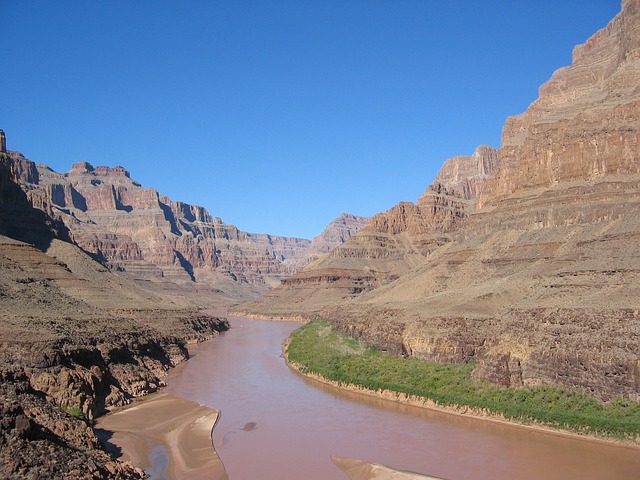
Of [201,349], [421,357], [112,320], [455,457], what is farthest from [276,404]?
[201,349]

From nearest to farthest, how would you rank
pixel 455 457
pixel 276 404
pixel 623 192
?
pixel 455 457, pixel 276 404, pixel 623 192

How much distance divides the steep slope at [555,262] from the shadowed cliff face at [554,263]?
0.14 m

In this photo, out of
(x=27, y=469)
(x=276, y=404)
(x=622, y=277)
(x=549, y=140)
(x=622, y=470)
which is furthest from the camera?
(x=549, y=140)

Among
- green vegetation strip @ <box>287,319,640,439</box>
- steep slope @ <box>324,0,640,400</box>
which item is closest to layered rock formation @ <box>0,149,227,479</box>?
green vegetation strip @ <box>287,319,640,439</box>

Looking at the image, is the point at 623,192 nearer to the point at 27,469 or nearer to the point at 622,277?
the point at 622,277

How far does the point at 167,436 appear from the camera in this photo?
4212 centimetres

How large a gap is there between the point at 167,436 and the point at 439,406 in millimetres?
18911

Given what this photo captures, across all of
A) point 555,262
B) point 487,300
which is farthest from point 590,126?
point 487,300

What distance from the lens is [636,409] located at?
3884 cm

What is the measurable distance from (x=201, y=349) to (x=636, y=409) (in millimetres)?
65937

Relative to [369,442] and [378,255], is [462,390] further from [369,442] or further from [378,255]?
[378,255]

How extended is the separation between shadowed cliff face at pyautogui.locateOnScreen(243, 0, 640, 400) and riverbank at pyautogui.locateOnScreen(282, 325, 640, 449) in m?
2.81

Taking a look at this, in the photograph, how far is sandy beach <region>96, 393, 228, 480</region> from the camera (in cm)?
3600

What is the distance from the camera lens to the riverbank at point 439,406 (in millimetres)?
39028
